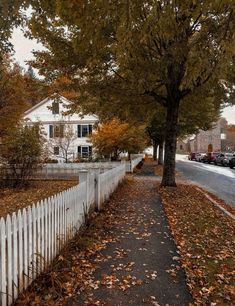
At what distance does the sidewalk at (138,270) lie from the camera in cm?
419

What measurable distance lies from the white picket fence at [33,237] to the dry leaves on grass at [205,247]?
213 centimetres

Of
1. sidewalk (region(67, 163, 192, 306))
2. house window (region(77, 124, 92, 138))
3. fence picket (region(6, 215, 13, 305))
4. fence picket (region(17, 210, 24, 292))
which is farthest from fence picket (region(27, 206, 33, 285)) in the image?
house window (region(77, 124, 92, 138))

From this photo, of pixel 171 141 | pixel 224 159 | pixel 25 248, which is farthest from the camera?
pixel 224 159

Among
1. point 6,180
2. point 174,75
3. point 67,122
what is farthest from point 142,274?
point 67,122

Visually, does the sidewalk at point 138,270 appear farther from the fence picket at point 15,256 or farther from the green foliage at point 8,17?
the green foliage at point 8,17

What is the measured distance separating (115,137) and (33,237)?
70.2 ft

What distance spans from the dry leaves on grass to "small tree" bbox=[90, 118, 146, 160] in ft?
49.1

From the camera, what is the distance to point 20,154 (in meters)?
15.3

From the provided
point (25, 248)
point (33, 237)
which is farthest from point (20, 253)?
point (33, 237)

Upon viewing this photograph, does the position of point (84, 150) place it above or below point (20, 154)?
above

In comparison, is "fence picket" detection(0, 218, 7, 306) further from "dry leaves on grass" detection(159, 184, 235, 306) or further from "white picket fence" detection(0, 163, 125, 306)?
"dry leaves on grass" detection(159, 184, 235, 306)

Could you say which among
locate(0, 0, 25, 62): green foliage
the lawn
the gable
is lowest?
the lawn

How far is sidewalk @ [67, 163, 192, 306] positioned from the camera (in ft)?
13.7

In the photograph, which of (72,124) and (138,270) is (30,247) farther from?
(72,124)
